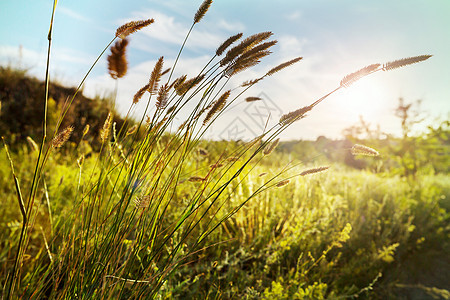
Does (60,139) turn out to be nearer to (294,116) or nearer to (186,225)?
(294,116)

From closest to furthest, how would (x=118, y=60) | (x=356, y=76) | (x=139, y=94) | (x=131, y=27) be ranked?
1. (x=356, y=76)
2. (x=131, y=27)
3. (x=118, y=60)
4. (x=139, y=94)

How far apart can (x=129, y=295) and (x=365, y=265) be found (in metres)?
2.11

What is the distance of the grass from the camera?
1197mm

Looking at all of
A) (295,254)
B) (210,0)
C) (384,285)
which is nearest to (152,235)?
(210,0)

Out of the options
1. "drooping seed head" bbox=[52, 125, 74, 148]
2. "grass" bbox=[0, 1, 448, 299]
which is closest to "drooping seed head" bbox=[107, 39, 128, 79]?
"grass" bbox=[0, 1, 448, 299]

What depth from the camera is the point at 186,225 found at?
2.37m

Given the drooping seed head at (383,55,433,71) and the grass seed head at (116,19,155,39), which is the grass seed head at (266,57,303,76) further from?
the grass seed head at (116,19,155,39)

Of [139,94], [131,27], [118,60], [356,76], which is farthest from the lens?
[139,94]

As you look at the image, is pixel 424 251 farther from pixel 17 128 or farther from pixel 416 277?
pixel 17 128

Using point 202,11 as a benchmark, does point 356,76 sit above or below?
below

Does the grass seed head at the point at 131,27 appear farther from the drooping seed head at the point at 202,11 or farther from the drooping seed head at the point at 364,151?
the drooping seed head at the point at 364,151

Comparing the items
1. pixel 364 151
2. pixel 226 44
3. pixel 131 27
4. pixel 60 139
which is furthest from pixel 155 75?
pixel 364 151

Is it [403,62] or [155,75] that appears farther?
[155,75]

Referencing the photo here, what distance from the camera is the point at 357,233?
3.10m
